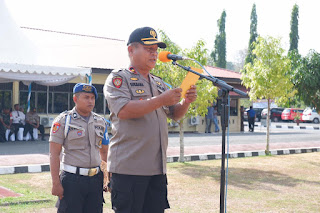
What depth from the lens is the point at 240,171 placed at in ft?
34.3

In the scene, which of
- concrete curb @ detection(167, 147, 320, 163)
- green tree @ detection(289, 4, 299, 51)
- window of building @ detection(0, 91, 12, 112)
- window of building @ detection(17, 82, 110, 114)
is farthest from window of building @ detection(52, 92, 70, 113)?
green tree @ detection(289, 4, 299, 51)

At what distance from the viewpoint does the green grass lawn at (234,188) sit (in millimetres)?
6695

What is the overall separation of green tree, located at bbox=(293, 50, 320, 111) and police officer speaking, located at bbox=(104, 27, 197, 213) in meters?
11.4

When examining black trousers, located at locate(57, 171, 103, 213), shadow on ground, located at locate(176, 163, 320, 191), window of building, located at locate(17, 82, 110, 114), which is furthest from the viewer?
window of building, located at locate(17, 82, 110, 114)

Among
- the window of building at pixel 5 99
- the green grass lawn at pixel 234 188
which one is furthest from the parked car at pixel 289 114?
the green grass lawn at pixel 234 188

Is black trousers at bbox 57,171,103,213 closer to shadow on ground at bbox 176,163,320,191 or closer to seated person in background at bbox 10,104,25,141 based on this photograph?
shadow on ground at bbox 176,163,320,191

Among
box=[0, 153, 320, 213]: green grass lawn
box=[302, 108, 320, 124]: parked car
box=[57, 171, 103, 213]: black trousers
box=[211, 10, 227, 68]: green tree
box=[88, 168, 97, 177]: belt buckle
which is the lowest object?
box=[0, 153, 320, 213]: green grass lawn

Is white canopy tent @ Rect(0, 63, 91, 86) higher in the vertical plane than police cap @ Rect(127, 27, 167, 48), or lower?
higher

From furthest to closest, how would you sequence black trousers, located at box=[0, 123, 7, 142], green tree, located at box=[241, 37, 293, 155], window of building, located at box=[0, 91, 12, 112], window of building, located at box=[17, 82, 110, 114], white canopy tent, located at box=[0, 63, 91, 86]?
window of building, located at box=[17, 82, 110, 114] < window of building, located at box=[0, 91, 12, 112] < black trousers, located at box=[0, 123, 7, 142] < green tree, located at box=[241, 37, 293, 155] < white canopy tent, located at box=[0, 63, 91, 86]

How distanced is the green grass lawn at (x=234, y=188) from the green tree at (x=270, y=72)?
8.38ft

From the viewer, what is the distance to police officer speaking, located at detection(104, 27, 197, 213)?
3.18 meters

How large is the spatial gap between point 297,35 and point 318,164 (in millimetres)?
41981

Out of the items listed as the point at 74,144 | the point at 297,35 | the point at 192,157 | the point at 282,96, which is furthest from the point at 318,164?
the point at 297,35

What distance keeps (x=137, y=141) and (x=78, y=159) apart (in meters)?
1.16
